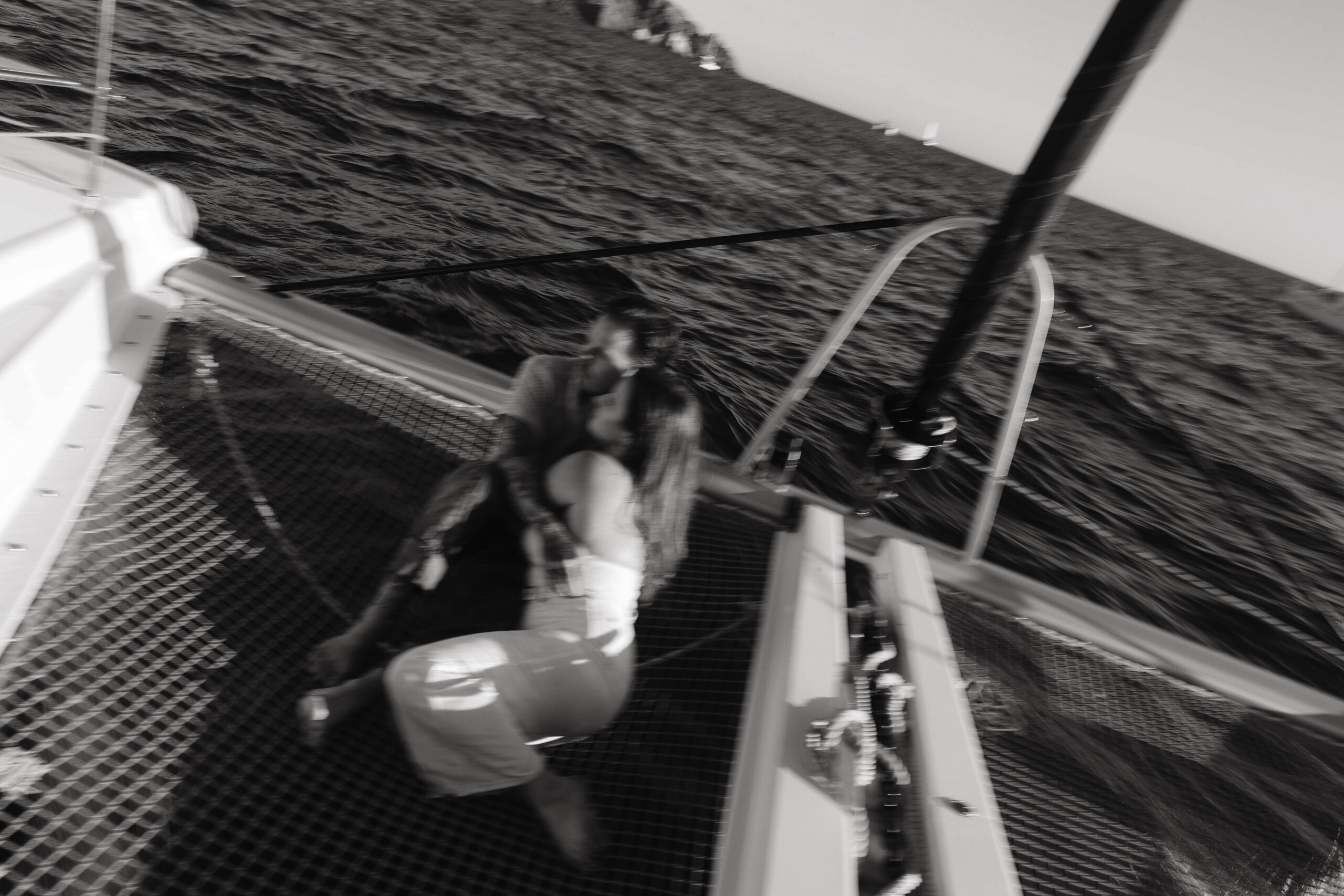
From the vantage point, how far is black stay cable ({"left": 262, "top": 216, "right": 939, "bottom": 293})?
7.67 ft

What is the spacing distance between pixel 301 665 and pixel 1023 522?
5499 millimetres

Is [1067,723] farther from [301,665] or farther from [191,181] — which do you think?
[191,181]

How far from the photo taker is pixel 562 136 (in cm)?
1450

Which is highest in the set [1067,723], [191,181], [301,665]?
[1067,723]

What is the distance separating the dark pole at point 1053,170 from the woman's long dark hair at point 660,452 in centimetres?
71

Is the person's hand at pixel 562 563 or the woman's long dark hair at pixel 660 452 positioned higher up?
the woman's long dark hair at pixel 660 452

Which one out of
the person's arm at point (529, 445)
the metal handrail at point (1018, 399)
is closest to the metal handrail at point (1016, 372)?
the metal handrail at point (1018, 399)

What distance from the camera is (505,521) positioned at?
220 cm

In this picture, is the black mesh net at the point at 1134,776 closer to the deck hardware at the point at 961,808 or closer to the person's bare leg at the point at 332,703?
the deck hardware at the point at 961,808

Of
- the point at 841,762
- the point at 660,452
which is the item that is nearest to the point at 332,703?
the point at 660,452

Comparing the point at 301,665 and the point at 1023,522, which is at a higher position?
the point at 301,665

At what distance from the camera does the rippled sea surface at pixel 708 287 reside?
605cm

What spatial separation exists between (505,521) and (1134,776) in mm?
1694

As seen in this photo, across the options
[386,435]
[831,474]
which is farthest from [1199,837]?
[831,474]
